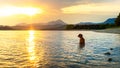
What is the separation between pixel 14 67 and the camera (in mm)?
22547

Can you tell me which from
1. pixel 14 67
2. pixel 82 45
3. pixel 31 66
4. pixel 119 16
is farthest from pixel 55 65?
pixel 119 16

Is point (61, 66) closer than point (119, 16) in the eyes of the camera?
Yes

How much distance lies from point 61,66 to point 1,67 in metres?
6.23

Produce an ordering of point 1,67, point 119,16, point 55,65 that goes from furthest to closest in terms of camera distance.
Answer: point 119,16 → point 55,65 → point 1,67

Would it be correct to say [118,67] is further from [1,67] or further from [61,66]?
[1,67]

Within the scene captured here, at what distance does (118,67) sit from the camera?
2275 cm

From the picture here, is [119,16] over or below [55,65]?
over

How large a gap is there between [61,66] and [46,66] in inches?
63.0

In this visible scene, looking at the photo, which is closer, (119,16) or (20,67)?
(20,67)

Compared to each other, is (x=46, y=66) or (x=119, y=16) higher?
(x=119, y=16)

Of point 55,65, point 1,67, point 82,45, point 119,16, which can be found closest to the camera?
point 1,67

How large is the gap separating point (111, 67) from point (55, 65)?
19.6 feet

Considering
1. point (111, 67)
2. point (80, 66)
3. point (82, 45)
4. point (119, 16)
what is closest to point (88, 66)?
point (80, 66)

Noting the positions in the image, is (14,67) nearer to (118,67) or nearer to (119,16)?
(118,67)
